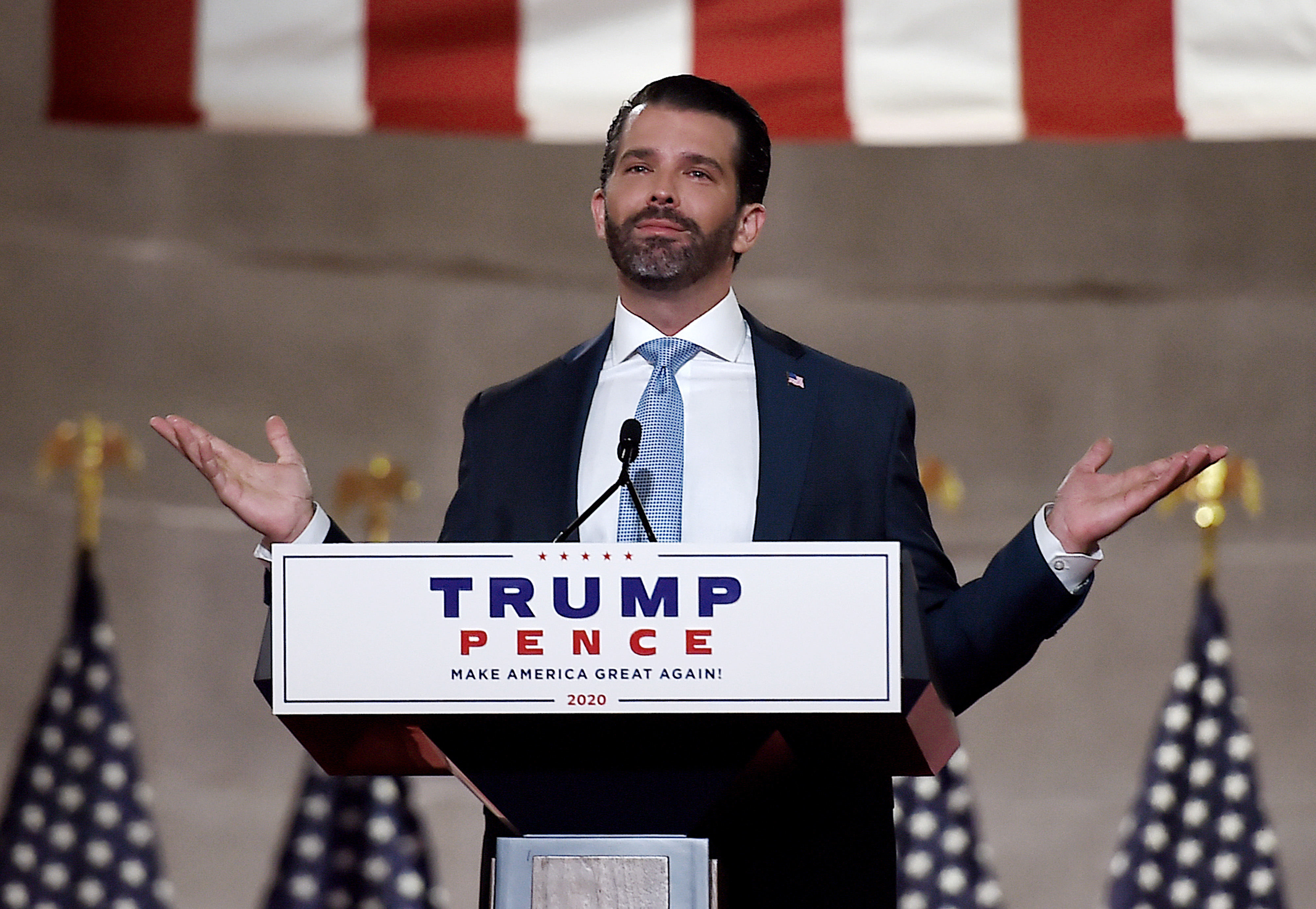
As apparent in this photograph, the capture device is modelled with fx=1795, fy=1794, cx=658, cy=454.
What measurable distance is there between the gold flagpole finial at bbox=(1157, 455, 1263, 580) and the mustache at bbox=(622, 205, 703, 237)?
11.3ft

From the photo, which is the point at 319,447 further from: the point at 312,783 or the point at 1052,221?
the point at 1052,221

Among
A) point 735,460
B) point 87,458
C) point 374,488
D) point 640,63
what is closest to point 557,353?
point 374,488

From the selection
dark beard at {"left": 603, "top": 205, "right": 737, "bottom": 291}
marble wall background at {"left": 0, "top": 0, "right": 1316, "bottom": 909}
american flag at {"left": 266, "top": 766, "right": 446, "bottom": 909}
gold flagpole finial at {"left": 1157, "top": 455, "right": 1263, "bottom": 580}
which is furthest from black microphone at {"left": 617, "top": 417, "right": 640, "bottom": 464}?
marble wall background at {"left": 0, "top": 0, "right": 1316, "bottom": 909}

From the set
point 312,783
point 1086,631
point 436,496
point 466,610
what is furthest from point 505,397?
point 1086,631

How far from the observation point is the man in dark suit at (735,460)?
1807mm

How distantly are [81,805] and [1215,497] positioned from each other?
133 inches

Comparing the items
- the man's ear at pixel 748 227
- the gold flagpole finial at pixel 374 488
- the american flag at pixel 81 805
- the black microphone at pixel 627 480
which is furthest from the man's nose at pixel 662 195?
the american flag at pixel 81 805

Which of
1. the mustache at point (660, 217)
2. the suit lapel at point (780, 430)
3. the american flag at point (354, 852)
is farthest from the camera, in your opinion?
the american flag at point (354, 852)

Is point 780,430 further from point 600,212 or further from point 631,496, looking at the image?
point 600,212

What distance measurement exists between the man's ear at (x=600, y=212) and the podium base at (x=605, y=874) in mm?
860

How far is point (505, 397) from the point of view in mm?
2180

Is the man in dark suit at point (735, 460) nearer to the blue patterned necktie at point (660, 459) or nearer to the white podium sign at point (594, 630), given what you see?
the blue patterned necktie at point (660, 459)

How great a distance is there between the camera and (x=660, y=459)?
1.98 metres

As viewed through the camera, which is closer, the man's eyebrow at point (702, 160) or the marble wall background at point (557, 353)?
the man's eyebrow at point (702, 160)
